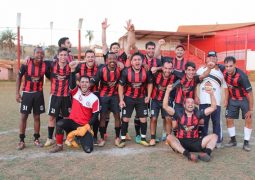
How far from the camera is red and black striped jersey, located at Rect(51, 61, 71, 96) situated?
5770 millimetres

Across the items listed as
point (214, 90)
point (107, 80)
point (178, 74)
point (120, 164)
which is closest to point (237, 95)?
point (214, 90)

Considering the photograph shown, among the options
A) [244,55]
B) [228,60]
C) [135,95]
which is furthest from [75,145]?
[244,55]

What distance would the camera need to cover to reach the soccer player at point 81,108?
5.54 metres

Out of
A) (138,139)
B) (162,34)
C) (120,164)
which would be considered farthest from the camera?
(162,34)

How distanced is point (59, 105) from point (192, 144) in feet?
8.51

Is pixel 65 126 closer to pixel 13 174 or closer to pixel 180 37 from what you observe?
pixel 13 174

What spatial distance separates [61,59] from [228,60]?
3132 millimetres

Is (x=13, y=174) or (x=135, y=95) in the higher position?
(x=135, y=95)

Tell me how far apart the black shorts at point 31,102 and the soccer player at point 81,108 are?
57cm

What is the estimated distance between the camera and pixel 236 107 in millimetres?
5836

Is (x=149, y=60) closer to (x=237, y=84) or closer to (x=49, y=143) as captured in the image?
(x=237, y=84)

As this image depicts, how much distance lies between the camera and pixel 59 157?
16.6 feet

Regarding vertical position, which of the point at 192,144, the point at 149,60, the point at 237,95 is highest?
the point at 149,60

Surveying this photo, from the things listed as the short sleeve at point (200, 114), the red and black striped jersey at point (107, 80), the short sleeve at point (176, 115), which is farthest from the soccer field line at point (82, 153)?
the red and black striped jersey at point (107, 80)
